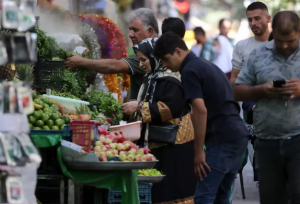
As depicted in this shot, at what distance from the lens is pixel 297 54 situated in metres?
5.89

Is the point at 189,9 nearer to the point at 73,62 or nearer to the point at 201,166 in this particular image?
the point at 73,62

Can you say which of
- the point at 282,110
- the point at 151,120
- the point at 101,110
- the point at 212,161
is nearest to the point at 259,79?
the point at 282,110

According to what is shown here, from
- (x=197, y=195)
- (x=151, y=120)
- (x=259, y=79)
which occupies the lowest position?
(x=197, y=195)

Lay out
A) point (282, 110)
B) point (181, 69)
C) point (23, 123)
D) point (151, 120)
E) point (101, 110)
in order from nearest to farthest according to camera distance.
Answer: point (23, 123)
point (282, 110)
point (181, 69)
point (151, 120)
point (101, 110)

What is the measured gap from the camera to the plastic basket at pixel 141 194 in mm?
7246

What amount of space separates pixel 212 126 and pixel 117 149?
1.01 m

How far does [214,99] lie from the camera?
613 cm

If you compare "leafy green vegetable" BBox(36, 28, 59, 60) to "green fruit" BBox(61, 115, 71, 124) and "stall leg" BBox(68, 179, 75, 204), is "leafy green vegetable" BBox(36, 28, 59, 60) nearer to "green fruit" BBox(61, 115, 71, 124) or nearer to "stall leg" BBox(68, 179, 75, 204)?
"green fruit" BBox(61, 115, 71, 124)

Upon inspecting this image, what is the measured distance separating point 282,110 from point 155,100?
181 cm

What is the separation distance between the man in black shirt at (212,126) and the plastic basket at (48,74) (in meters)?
1.77

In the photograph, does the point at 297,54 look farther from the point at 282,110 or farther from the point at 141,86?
the point at 141,86

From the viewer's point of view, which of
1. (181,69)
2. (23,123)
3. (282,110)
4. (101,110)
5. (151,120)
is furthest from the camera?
(101,110)

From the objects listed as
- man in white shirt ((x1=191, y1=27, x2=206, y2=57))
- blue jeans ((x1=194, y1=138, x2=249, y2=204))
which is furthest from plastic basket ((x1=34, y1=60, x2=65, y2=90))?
man in white shirt ((x1=191, y1=27, x2=206, y2=57))

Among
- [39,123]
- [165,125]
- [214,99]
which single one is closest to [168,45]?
[214,99]
